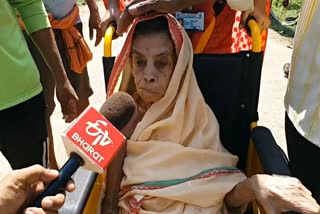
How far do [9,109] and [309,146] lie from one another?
103cm

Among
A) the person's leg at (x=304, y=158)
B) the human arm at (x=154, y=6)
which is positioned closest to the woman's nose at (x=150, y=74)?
the human arm at (x=154, y=6)

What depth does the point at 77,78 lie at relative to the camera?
9.29 ft

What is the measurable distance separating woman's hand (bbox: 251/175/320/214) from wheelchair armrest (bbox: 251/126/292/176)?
85 millimetres

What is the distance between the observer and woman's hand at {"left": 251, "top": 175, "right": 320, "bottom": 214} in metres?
1.24

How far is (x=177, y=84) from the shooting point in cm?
163

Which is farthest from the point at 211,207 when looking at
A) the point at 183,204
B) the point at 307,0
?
the point at 307,0

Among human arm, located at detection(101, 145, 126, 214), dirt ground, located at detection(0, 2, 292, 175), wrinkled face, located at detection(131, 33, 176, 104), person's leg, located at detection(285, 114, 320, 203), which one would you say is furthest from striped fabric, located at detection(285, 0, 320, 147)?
dirt ground, located at detection(0, 2, 292, 175)

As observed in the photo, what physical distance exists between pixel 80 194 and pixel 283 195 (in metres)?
0.60

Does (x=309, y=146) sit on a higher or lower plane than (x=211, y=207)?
higher

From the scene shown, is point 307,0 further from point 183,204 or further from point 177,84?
point 183,204

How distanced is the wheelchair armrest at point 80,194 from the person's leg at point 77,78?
50.0 inches

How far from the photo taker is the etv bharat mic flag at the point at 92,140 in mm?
1045

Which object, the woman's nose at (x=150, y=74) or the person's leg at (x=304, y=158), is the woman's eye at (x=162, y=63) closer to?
the woman's nose at (x=150, y=74)

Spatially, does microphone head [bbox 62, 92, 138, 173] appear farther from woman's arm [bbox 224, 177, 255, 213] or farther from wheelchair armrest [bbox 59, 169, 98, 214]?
woman's arm [bbox 224, 177, 255, 213]
